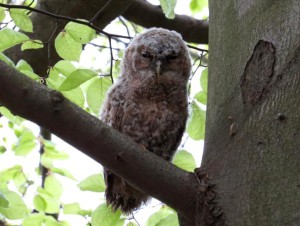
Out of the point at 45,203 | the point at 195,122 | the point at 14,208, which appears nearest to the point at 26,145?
the point at 45,203

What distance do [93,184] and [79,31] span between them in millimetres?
544

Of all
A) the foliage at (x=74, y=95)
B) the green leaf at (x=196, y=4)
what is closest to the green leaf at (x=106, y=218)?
the foliage at (x=74, y=95)

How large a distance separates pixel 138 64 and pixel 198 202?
90 centimetres

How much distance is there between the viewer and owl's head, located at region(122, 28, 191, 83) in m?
2.07

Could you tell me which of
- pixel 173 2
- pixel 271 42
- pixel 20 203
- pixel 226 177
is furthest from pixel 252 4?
pixel 20 203

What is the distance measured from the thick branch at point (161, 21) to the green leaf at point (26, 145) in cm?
82

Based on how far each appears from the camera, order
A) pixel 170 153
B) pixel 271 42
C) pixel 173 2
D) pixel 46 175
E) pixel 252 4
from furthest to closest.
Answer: pixel 46 175 < pixel 170 153 < pixel 173 2 < pixel 252 4 < pixel 271 42

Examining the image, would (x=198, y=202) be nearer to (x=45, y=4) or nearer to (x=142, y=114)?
(x=142, y=114)

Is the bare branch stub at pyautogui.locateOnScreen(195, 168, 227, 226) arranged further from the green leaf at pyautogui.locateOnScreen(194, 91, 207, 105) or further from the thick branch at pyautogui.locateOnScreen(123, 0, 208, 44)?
the thick branch at pyautogui.locateOnScreen(123, 0, 208, 44)

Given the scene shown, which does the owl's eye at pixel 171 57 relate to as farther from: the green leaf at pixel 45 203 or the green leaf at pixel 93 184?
the green leaf at pixel 45 203

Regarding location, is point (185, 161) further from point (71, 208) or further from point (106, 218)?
point (71, 208)

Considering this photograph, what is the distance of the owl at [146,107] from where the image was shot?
6.00 feet

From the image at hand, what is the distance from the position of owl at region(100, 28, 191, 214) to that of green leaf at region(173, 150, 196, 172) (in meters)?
0.04

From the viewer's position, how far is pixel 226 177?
1302mm
